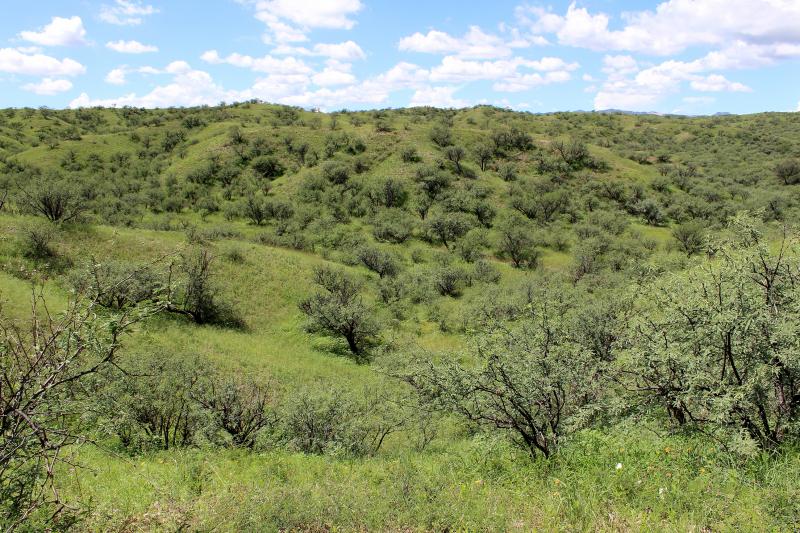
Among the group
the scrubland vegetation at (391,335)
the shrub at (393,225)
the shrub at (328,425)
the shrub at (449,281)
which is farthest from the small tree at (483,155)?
the shrub at (328,425)

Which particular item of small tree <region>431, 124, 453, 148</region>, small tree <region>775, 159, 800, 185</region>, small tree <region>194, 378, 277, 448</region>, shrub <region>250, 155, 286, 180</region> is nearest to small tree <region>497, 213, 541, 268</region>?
small tree <region>431, 124, 453, 148</region>

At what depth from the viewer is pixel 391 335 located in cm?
3641

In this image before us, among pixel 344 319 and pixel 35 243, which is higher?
pixel 35 243

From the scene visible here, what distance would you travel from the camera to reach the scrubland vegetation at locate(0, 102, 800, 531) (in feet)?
20.3

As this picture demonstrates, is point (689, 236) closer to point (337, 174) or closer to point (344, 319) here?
point (344, 319)

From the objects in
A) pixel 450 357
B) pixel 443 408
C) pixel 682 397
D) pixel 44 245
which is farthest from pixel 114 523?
pixel 44 245

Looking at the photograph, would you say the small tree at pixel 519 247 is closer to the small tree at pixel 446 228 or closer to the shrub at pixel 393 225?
the small tree at pixel 446 228

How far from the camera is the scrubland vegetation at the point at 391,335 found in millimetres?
6184

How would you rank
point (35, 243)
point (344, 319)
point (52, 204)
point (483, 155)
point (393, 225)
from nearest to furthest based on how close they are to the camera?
point (35, 243)
point (344, 319)
point (52, 204)
point (393, 225)
point (483, 155)

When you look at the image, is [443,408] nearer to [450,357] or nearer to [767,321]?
[450,357]

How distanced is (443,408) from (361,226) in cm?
5633

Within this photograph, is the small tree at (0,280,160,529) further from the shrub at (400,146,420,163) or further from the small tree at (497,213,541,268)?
the shrub at (400,146,420,163)

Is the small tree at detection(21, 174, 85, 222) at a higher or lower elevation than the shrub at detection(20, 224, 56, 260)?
higher

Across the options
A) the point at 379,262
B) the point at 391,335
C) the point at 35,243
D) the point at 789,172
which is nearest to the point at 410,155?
the point at 379,262
